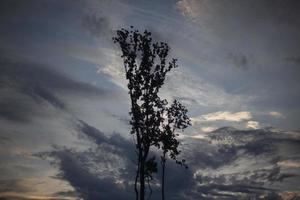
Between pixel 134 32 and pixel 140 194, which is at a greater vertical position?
pixel 134 32

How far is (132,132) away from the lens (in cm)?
3969

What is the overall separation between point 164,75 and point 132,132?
7.20 metres

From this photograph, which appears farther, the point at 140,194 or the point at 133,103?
the point at 133,103

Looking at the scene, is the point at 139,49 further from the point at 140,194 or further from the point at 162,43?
the point at 140,194

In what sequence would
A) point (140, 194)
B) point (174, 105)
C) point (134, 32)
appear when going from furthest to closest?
point (174, 105)
point (134, 32)
point (140, 194)

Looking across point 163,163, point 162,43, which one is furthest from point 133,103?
point 163,163

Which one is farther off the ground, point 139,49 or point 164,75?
point 139,49

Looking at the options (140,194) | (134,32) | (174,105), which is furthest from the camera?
(174,105)

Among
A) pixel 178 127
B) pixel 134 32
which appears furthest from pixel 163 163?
pixel 134 32

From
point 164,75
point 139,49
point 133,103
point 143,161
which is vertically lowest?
point 143,161

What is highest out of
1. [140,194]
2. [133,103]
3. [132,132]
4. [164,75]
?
[164,75]

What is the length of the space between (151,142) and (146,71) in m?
7.77

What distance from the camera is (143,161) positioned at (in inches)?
1499

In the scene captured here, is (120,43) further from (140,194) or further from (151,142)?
(140,194)
